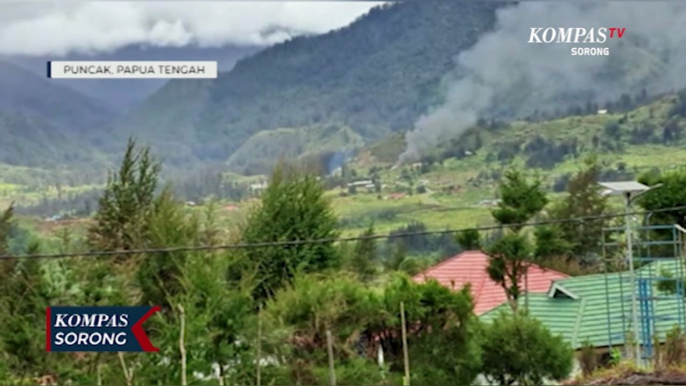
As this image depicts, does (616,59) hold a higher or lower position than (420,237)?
higher

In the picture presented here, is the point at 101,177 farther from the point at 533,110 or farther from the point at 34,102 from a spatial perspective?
the point at 533,110

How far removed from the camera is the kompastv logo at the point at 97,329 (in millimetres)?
6422

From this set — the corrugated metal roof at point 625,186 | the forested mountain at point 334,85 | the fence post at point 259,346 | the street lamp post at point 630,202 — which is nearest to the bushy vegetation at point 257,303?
the fence post at point 259,346

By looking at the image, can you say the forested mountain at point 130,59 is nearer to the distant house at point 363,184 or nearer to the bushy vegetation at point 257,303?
the bushy vegetation at point 257,303

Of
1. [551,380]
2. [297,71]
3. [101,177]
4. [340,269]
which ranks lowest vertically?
[551,380]

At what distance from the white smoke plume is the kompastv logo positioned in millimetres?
1451

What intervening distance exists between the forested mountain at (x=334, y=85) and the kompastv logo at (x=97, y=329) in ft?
2.64

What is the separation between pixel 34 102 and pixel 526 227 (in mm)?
2412

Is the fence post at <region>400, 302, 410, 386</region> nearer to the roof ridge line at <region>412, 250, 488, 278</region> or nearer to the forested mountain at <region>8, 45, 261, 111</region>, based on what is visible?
the roof ridge line at <region>412, 250, 488, 278</region>

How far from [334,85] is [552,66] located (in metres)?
1.04

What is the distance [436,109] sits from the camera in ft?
22.0

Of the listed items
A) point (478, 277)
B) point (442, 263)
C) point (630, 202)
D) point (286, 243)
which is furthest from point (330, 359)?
point (630, 202)

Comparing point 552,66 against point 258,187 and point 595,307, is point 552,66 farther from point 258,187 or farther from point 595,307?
point 258,187

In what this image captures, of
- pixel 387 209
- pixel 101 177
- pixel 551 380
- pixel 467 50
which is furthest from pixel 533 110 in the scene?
pixel 101 177
